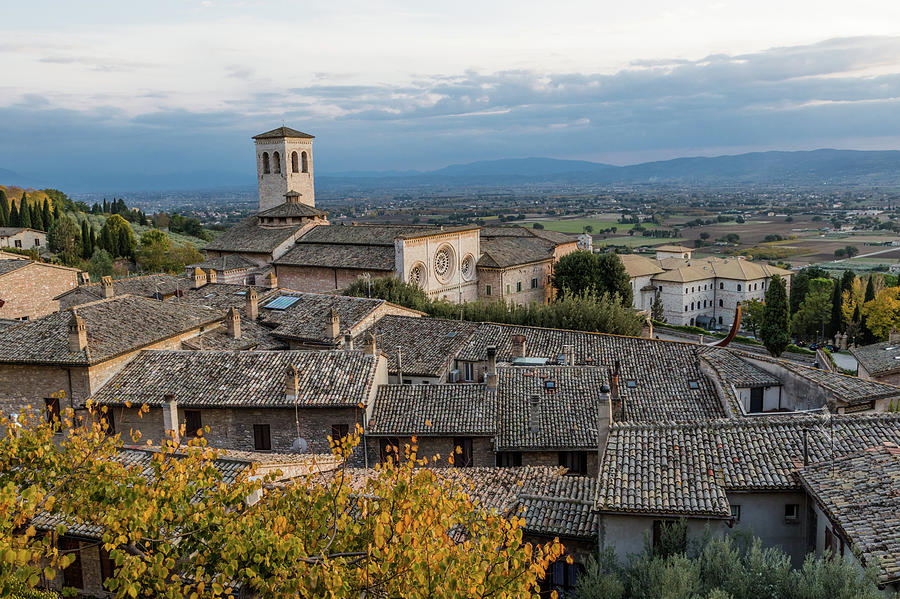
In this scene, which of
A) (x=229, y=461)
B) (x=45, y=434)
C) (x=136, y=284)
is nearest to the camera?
(x=45, y=434)

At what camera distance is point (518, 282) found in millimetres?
54625

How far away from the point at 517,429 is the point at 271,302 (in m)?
15.9

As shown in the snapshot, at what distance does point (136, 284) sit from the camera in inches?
1607

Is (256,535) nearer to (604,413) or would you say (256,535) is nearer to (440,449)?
(604,413)

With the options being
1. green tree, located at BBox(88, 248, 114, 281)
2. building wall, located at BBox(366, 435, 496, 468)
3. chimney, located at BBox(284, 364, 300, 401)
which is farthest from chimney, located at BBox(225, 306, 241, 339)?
green tree, located at BBox(88, 248, 114, 281)

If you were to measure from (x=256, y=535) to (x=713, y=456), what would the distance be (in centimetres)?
850

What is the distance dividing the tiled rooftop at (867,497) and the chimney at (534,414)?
8703 mm

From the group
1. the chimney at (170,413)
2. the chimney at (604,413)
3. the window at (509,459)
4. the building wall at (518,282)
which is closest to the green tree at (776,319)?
the building wall at (518,282)

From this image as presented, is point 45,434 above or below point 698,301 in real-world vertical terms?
above

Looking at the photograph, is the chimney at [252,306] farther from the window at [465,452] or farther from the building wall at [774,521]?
the building wall at [774,521]

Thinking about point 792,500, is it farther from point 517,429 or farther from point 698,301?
point 698,301

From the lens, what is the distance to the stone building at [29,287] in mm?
36000

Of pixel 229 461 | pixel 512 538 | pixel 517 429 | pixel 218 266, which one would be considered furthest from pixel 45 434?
pixel 218 266

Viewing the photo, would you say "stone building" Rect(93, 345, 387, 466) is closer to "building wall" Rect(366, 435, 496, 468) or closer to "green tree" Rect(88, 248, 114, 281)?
"building wall" Rect(366, 435, 496, 468)
